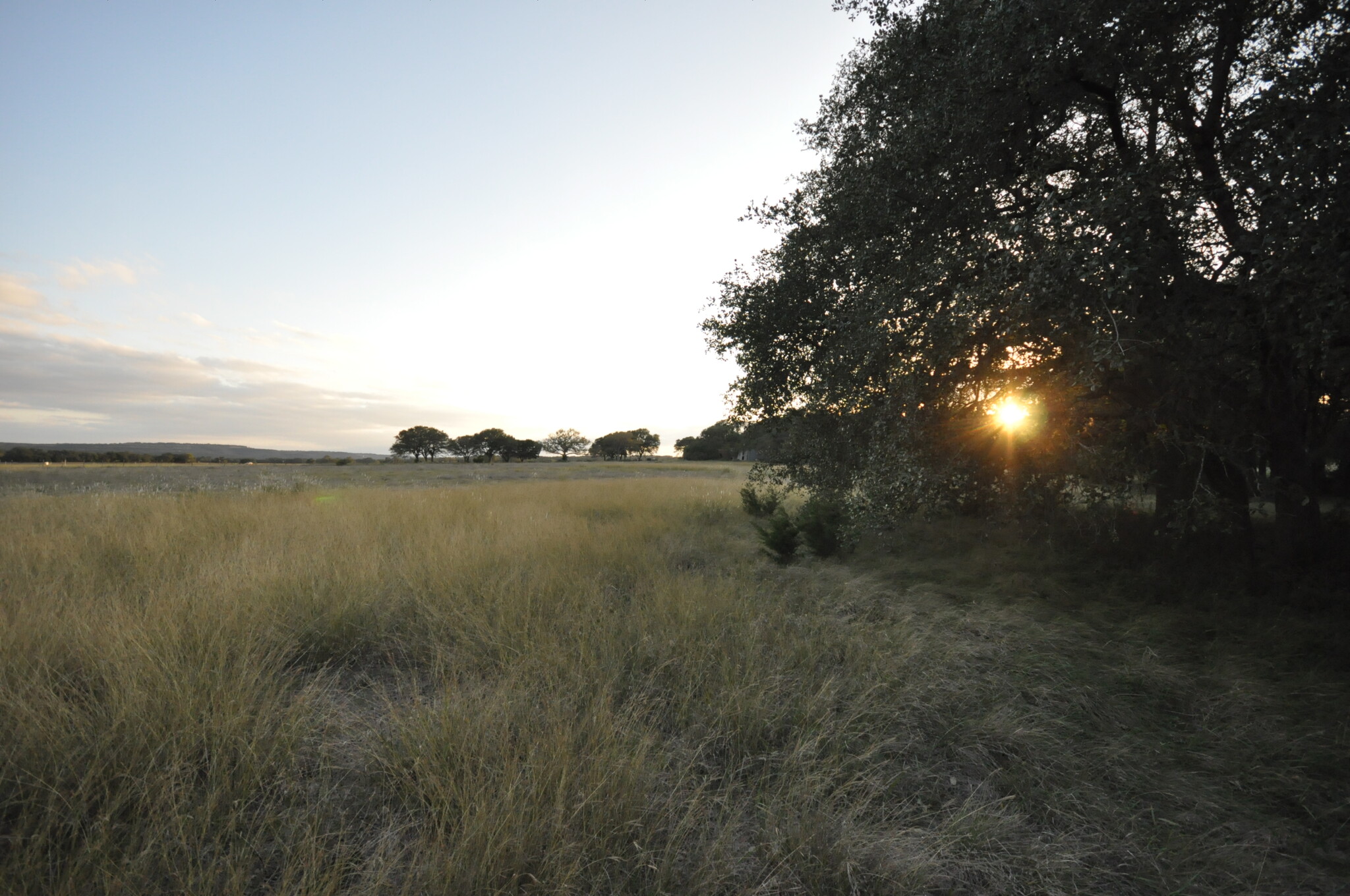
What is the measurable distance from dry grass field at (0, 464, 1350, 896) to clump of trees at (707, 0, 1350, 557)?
208 cm

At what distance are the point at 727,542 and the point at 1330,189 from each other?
10.2 meters

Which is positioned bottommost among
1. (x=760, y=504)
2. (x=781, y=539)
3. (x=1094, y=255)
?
(x=781, y=539)

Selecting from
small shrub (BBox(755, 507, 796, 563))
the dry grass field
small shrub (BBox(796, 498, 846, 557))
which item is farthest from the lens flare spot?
small shrub (BBox(755, 507, 796, 563))

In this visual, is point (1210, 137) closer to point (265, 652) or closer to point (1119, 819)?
point (1119, 819)

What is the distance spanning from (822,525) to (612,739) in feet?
28.1

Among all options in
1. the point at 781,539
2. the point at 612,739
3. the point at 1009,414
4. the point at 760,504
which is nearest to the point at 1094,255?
the point at 1009,414

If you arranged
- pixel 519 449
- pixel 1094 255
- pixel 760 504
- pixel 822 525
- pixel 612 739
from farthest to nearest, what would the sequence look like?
1. pixel 519 449
2. pixel 760 504
3. pixel 822 525
4. pixel 1094 255
5. pixel 612 739

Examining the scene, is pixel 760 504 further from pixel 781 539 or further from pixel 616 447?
pixel 616 447

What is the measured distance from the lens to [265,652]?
4449mm

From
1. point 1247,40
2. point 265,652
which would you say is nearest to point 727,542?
point 265,652

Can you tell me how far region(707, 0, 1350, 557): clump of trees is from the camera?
4.81 metres

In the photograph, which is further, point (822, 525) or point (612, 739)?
point (822, 525)

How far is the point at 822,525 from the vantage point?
11039 mm

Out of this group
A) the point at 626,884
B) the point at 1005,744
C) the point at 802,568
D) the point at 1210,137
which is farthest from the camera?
the point at 802,568
